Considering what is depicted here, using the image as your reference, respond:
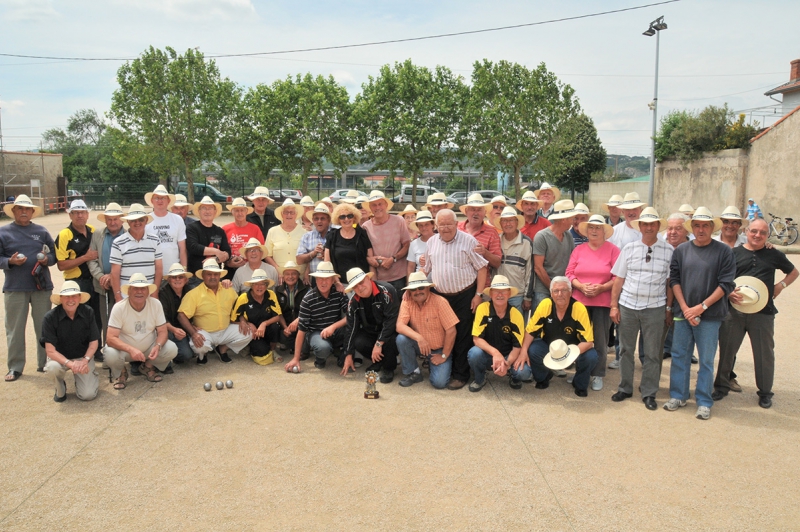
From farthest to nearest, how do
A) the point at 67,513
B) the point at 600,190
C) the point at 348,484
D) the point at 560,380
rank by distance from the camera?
the point at 600,190 → the point at 560,380 → the point at 348,484 → the point at 67,513

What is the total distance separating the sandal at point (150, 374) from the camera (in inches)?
259

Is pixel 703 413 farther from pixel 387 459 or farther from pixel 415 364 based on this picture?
pixel 387 459

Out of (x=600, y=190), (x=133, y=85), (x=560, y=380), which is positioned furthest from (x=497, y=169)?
(x=560, y=380)

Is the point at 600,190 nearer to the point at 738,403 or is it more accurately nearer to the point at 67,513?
the point at 738,403

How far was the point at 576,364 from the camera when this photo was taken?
6.21 metres

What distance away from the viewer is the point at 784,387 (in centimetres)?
642

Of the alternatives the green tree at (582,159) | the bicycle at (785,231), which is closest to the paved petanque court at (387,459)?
the bicycle at (785,231)

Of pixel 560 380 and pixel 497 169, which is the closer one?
pixel 560 380

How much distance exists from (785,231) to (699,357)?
18084 mm

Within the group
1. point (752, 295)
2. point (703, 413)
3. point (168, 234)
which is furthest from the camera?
point (168, 234)

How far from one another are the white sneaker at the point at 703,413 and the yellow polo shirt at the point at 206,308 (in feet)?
17.6

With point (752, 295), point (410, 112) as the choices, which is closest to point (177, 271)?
point (752, 295)

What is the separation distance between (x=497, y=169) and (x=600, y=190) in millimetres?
8356

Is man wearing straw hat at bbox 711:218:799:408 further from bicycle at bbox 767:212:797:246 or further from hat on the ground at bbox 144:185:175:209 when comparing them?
bicycle at bbox 767:212:797:246
